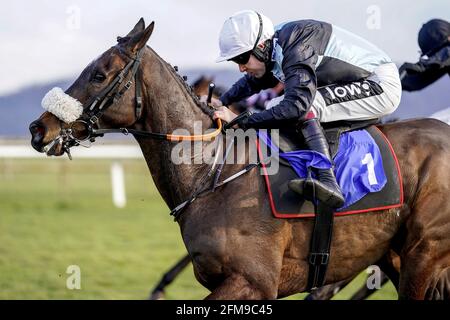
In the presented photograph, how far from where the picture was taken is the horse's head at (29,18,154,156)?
397cm

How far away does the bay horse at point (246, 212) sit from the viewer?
3918mm

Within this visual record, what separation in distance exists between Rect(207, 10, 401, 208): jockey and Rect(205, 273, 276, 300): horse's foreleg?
596mm

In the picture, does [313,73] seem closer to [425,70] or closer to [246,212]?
[246,212]

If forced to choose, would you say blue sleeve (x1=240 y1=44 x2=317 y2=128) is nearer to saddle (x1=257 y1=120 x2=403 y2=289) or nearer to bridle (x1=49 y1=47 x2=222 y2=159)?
saddle (x1=257 y1=120 x2=403 y2=289)

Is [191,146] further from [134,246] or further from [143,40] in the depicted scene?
[134,246]

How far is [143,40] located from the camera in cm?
405

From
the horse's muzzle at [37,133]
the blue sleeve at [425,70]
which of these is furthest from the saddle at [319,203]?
the blue sleeve at [425,70]

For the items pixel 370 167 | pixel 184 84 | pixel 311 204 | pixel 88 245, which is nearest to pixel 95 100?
pixel 184 84

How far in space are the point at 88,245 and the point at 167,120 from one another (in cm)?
669

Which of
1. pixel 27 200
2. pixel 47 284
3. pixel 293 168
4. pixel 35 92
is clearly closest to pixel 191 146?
pixel 293 168

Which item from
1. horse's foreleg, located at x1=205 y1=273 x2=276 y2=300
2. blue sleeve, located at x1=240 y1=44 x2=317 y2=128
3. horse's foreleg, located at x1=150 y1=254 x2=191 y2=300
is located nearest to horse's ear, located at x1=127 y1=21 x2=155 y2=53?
blue sleeve, located at x1=240 y1=44 x2=317 y2=128

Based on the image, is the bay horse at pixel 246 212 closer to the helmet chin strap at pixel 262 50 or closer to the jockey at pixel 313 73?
the jockey at pixel 313 73

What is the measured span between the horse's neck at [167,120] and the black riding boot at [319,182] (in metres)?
0.66
